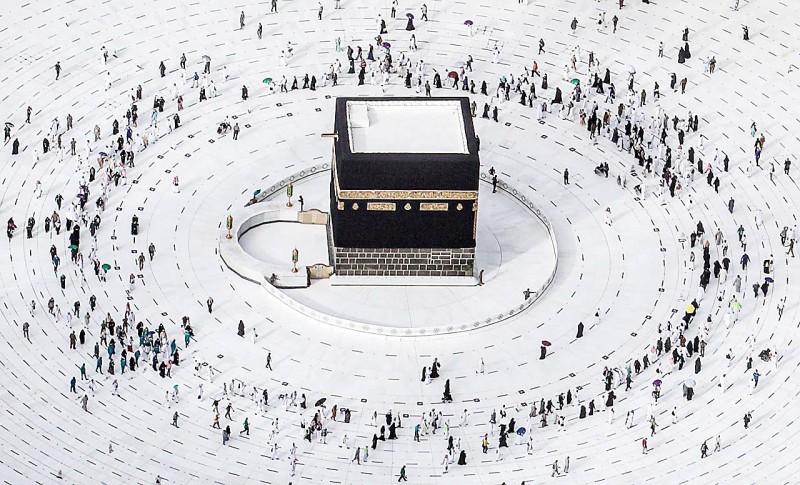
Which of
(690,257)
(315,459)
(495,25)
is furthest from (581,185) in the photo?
(315,459)

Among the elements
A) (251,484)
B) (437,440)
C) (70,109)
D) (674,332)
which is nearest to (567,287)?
(674,332)

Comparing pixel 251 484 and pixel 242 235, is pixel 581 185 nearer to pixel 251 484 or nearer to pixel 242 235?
pixel 242 235

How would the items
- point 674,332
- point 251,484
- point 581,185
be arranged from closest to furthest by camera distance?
1. point 251,484
2. point 674,332
3. point 581,185

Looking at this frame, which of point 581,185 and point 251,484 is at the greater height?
point 581,185

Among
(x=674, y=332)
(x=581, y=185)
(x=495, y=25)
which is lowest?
(x=674, y=332)

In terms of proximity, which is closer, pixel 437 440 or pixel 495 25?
pixel 437 440

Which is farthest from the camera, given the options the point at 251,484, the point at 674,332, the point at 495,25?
the point at 495,25
